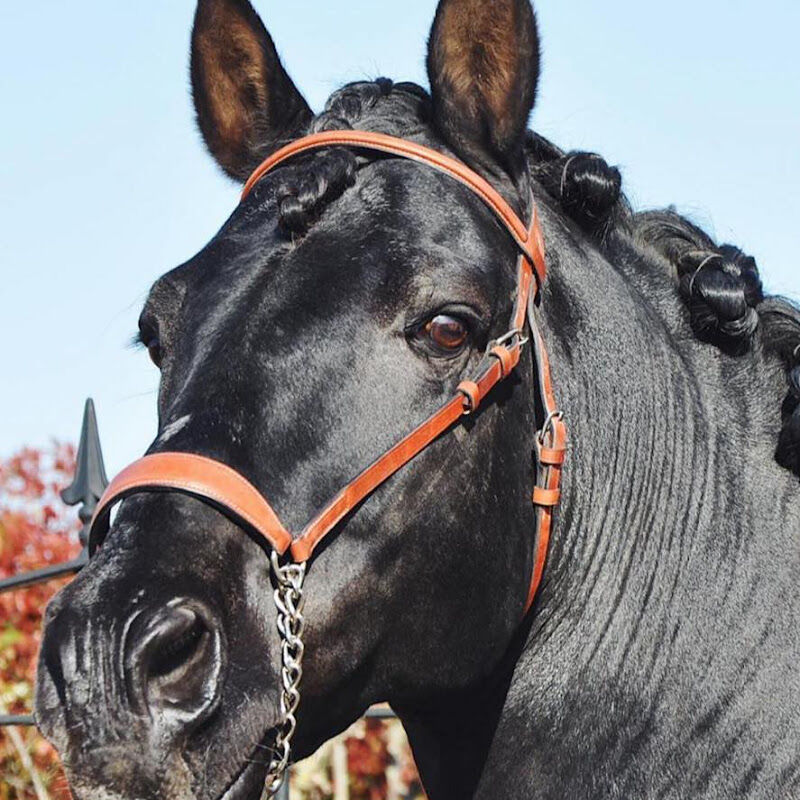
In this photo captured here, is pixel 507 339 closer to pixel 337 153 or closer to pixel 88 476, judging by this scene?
pixel 337 153

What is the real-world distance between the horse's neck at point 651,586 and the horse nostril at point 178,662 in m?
0.93

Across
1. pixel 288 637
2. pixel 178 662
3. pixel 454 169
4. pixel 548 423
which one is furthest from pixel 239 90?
pixel 178 662

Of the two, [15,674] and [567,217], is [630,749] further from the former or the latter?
[15,674]

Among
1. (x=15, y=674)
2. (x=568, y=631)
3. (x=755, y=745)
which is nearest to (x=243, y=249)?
(x=568, y=631)

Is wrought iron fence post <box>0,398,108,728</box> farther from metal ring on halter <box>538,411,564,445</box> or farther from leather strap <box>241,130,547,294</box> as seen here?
metal ring on halter <box>538,411,564,445</box>

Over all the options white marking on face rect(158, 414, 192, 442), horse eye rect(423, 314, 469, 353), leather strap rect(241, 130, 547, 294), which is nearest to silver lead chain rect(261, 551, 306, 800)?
white marking on face rect(158, 414, 192, 442)

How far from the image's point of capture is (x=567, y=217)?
3471 mm

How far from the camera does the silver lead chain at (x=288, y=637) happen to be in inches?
100

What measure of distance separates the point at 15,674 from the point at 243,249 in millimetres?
5923

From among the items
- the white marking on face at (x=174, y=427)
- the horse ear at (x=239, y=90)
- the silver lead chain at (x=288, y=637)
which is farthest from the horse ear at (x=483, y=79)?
the silver lead chain at (x=288, y=637)

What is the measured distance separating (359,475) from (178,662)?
55cm

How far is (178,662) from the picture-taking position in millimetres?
2365

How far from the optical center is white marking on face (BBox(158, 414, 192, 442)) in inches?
103

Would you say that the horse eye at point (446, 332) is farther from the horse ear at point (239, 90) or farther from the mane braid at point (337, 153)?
the horse ear at point (239, 90)
